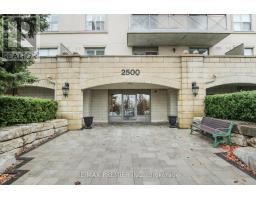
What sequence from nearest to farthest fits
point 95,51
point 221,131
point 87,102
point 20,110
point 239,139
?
point 239,139
point 221,131
point 20,110
point 87,102
point 95,51

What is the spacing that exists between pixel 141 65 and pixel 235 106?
18.2 ft

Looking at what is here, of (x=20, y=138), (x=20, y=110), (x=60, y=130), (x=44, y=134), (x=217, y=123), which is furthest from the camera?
(x=60, y=130)

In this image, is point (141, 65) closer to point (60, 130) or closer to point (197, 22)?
point (197, 22)

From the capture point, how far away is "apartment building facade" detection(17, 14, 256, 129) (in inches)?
441

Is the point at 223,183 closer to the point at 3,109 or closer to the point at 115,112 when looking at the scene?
the point at 3,109

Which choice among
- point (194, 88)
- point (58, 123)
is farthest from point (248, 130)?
point (58, 123)

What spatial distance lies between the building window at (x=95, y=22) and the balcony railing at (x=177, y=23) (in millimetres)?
3429

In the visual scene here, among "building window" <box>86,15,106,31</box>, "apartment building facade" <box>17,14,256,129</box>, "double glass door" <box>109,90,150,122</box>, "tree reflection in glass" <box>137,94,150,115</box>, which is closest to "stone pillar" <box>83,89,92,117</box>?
"apartment building facade" <box>17,14,256,129</box>

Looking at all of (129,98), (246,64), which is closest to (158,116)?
(129,98)

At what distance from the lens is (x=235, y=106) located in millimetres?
7617

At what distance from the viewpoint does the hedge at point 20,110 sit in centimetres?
661

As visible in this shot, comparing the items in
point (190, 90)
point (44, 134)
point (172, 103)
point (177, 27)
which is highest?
point (177, 27)

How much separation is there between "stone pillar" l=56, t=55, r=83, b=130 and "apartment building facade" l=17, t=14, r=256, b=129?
0.18 feet

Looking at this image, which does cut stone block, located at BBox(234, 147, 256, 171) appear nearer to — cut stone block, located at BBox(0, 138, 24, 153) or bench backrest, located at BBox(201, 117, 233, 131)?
bench backrest, located at BBox(201, 117, 233, 131)
